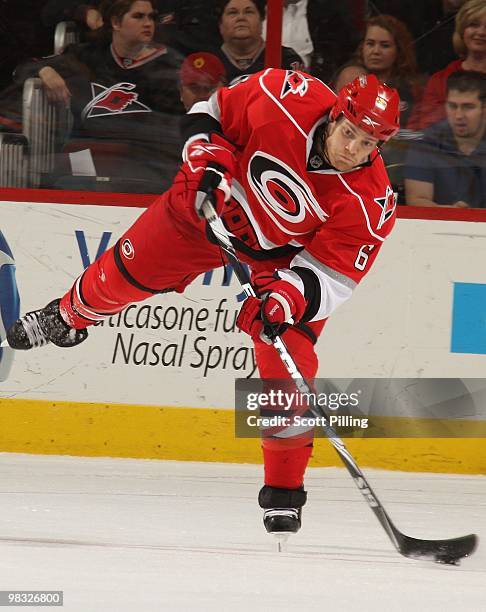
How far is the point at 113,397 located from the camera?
4277 millimetres

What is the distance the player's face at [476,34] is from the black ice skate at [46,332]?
6.00ft

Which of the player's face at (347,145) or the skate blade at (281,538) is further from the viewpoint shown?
the skate blade at (281,538)

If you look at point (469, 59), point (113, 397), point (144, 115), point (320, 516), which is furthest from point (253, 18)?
point (320, 516)

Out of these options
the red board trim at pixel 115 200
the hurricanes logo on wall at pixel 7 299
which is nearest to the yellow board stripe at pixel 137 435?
the hurricanes logo on wall at pixel 7 299

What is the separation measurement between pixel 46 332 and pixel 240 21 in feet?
4.82

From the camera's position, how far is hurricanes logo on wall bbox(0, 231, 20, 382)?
4.27 meters

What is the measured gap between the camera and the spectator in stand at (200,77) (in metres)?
4.31

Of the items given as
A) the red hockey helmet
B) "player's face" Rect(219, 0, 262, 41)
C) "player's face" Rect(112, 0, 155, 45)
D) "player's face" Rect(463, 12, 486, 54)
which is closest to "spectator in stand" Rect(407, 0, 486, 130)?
"player's face" Rect(463, 12, 486, 54)

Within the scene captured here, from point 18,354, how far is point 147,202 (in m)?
0.77

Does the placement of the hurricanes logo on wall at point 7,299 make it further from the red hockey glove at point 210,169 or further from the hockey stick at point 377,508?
the hockey stick at point 377,508

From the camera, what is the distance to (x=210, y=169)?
320 centimetres

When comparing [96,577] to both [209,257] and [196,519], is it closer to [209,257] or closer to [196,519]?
[196,519]

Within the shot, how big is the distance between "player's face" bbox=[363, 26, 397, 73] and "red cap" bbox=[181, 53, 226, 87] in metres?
0.56

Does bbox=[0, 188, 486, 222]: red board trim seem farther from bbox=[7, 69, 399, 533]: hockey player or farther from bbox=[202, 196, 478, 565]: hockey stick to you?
bbox=[202, 196, 478, 565]: hockey stick
